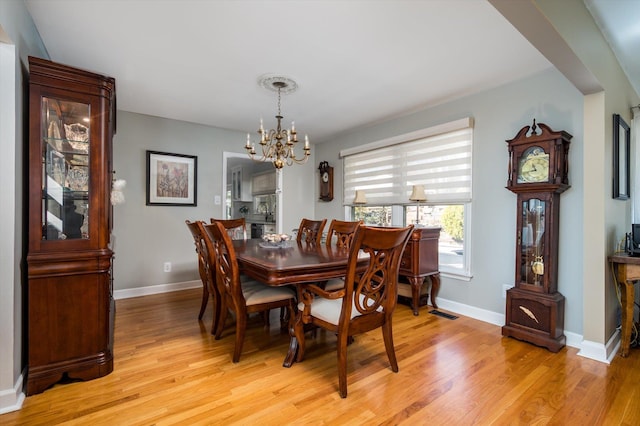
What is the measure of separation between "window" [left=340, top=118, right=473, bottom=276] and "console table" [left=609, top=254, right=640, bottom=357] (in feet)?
3.77

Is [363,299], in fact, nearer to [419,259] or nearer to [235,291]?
[235,291]

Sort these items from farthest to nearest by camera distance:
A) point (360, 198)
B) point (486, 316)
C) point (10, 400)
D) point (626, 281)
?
point (360, 198), point (486, 316), point (626, 281), point (10, 400)

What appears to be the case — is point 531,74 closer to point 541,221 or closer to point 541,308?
point 541,221

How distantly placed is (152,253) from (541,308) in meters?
4.27

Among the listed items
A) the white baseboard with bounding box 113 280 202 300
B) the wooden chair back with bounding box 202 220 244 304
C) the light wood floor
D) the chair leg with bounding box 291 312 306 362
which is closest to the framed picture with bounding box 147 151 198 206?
the white baseboard with bounding box 113 280 202 300

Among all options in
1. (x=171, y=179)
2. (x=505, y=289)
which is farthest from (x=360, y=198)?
(x=171, y=179)

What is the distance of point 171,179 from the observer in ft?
13.5

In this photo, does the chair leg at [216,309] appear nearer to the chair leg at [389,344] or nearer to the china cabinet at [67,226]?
the china cabinet at [67,226]

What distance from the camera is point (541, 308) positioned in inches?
97.2

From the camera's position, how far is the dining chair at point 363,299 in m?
1.72

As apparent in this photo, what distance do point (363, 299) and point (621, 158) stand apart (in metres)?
2.55

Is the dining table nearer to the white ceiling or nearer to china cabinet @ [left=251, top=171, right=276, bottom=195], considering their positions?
the white ceiling

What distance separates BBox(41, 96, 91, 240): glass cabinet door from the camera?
6.07 feet

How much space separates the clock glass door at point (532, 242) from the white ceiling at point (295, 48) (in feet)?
3.92
